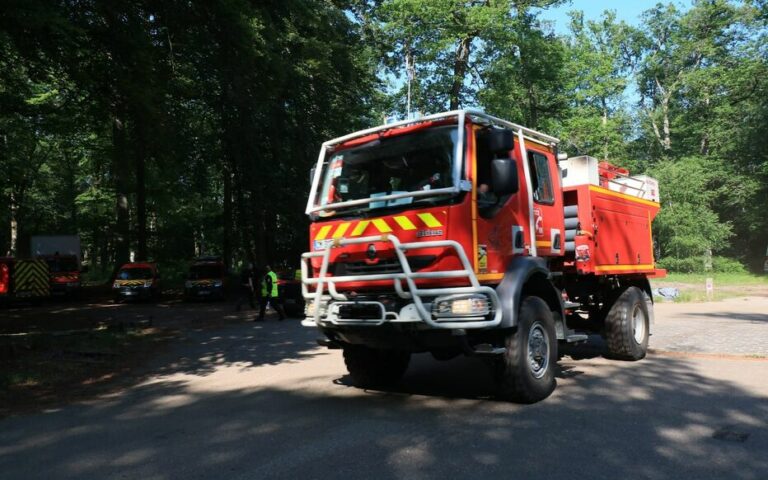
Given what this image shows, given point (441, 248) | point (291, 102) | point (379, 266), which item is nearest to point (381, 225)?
point (379, 266)

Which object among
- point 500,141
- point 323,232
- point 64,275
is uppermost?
point 500,141

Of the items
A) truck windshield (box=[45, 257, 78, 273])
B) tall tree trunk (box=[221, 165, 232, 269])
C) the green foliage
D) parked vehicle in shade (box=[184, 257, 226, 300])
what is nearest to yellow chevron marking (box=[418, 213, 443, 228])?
tall tree trunk (box=[221, 165, 232, 269])

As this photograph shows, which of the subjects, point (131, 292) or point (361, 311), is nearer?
point (361, 311)

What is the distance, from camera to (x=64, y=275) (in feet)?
92.2

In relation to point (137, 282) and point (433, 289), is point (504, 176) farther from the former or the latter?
point (137, 282)

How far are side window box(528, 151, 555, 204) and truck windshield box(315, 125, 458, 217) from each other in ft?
4.26

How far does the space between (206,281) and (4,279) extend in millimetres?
8145

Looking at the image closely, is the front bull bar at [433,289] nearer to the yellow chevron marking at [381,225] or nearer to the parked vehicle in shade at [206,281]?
the yellow chevron marking at [381,225]

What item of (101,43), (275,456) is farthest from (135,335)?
(275,456)

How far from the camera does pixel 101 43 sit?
10.7 meters

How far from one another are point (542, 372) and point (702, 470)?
2299 millimetres

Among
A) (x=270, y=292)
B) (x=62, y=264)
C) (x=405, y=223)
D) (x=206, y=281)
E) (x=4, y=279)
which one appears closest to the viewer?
(x=405, y=223)

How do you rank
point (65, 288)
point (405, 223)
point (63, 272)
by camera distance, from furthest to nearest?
1. point (63, 272)
2. point (65, 288)
3. point (405, 223)

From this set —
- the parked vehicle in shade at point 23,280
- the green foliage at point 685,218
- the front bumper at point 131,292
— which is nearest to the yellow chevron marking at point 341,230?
the front bumper at point 131,292
